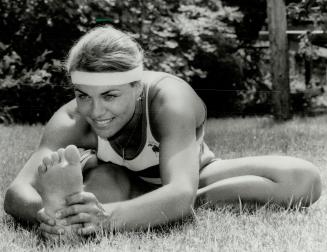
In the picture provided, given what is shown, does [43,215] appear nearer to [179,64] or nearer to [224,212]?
[224,212]

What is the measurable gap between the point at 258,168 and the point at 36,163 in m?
1.02

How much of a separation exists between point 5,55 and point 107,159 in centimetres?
544

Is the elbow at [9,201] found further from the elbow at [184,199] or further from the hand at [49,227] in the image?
the elbow at [184,199]

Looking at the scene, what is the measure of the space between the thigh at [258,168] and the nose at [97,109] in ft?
2.45

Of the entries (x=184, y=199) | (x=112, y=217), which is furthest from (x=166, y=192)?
(x=112, y=217)

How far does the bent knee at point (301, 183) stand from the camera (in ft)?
8.93

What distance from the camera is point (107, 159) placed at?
2.90 m

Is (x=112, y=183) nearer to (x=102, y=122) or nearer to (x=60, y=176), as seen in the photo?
(x=102, y=122)

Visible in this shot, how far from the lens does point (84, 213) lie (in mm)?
2176

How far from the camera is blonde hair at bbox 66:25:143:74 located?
241 cm

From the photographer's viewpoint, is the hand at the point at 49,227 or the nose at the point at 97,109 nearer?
the hand at the point at 49,227

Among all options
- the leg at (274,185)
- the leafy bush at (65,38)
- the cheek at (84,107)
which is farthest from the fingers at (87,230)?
the leafy bush at (65,38)

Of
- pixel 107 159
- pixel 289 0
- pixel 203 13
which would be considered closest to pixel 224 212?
pixel 107 159

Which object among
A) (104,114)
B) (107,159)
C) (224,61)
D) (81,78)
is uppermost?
(81,78)
